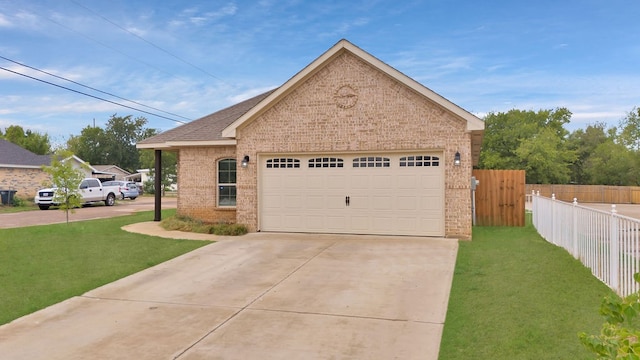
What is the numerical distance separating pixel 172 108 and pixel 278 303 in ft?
113

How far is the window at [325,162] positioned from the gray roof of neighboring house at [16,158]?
27791 mm

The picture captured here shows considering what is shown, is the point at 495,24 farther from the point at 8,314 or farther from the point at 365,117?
the point at 8,314

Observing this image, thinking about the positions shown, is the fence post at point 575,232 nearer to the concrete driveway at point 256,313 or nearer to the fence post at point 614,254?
the fence post at point 614,254

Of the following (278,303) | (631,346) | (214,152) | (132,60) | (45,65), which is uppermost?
(132,60)

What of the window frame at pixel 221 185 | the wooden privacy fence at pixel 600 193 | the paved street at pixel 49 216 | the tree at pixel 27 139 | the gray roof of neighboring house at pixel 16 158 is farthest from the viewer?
the tree at pixel 27 139

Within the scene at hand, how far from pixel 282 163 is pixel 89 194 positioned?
Answer: 20.5 meters

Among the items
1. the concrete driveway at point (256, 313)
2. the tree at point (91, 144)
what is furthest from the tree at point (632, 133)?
the tree at point (91, 144)

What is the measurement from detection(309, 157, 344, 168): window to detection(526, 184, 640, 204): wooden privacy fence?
30184 mm

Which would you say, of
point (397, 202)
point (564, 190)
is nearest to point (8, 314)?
point (397, 202)

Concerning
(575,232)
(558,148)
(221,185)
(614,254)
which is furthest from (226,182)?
(558,148)

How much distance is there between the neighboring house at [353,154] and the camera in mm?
12445

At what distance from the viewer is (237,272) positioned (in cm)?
882

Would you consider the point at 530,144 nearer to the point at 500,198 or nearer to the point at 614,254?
the point at 500,198

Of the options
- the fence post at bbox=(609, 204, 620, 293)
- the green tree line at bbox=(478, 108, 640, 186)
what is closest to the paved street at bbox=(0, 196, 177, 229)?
the fence post at bbox=(609, 204, 620, 293)
